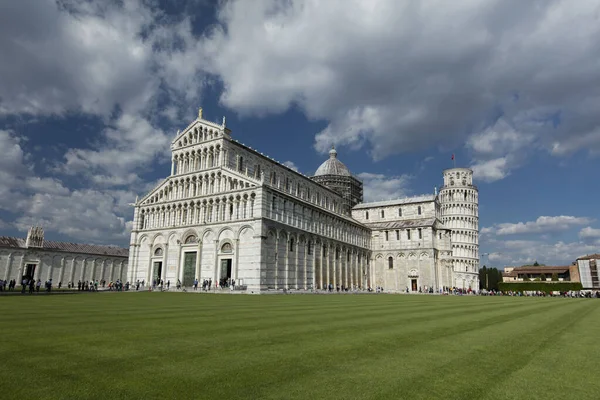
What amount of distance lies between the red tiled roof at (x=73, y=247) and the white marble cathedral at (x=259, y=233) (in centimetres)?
2303

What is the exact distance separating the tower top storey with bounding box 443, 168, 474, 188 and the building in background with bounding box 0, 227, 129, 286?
79.1 meters

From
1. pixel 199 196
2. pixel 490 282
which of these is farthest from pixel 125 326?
pixel 490 282

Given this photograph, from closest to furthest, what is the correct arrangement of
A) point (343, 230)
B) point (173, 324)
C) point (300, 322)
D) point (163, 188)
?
1. point (173, 324)
2. point (300, 322)
3. point (163, 188)
4. point (343, 230)

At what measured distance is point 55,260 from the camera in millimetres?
68875

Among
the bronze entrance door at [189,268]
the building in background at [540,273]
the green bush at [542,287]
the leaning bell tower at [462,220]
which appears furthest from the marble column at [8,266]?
the building in background at [540,273]

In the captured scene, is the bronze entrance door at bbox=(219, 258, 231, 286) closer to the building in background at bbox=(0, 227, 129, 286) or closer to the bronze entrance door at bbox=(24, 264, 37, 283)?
the building in background at bbox=(0, 227, 129, 286)

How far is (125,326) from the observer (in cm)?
1120

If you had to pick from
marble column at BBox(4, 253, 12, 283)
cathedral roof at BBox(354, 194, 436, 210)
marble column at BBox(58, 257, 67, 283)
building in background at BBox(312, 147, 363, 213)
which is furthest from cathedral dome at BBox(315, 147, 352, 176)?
marble column at BBox(4, 253, 12, 283)

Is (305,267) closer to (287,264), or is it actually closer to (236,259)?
(287,264)

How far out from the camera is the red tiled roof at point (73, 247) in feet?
211

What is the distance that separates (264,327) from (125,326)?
400 cm

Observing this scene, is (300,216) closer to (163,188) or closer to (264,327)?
(163,188)

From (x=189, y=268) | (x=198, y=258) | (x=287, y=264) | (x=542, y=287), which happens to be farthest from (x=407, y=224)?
(x=189, y=268)

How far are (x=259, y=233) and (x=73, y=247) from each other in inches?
1853
